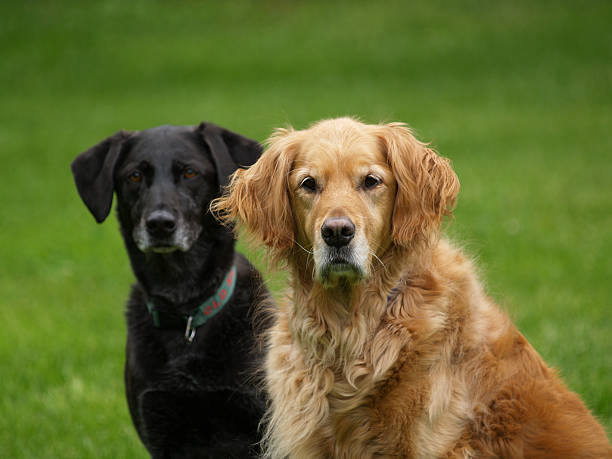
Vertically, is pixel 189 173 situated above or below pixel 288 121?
below

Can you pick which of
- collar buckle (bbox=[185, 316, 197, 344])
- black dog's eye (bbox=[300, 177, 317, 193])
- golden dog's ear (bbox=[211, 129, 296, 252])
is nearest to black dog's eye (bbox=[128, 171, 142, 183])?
collar buckle (bbox=[185, 316, 197, 344])

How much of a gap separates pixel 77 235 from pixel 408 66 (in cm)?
1363

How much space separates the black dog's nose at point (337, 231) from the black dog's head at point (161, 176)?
154cm

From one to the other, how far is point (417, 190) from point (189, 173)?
181 cm

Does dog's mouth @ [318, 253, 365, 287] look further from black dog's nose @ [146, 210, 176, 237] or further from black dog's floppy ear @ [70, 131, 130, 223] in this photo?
black dog's floppy ear @ [70, 131, 130, 223]

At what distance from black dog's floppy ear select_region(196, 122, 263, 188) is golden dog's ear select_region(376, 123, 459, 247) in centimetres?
155

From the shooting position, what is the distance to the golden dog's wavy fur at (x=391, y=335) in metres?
3.25

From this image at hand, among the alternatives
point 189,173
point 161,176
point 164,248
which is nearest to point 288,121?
point 189,173

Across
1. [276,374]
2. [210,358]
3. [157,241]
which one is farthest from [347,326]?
[157,241]

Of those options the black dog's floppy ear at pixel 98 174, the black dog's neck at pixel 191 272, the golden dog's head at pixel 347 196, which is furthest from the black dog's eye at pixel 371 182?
the black dog's floppy ear at pixel 98 174

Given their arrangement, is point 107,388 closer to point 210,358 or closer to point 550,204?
point 210,358

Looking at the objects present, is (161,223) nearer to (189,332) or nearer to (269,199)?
(189,332)

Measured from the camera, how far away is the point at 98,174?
4875 millimetres

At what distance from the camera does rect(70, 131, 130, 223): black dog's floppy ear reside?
15.7 feet
